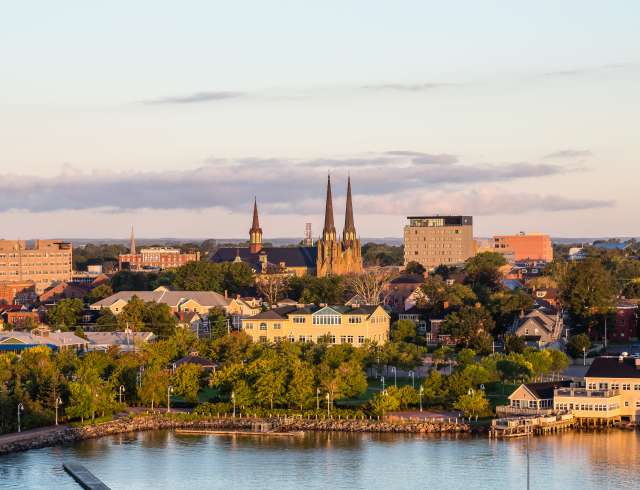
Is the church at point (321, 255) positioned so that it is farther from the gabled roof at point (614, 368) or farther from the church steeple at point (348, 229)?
the gabled roof at point (614, 368)

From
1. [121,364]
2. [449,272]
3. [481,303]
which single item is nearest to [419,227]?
[449,272]

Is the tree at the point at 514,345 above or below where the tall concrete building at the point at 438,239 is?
below

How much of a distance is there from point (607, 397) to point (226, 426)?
15.8 m

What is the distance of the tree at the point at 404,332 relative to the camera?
3310 inches

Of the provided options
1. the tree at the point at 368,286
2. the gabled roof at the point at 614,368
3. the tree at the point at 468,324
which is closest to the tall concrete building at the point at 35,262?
the tree at the point at 368,286

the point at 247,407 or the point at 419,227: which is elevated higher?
the point at 419,227

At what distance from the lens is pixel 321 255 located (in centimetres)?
14450

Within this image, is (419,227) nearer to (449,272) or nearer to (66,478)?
(449,272)

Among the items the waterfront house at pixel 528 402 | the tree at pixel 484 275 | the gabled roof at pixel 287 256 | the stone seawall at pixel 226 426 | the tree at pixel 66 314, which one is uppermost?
the gabled roof at pixel 287 256

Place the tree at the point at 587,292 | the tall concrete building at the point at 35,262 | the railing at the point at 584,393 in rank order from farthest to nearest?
the tall concrete building at the point at 35,262 < the tree at the point at 587,292 < the railing at the point at 584,393

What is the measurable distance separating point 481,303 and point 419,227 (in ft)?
312

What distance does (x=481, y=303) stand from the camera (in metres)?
97.9

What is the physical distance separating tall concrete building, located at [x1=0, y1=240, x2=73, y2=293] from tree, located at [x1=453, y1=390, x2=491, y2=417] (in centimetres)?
10131

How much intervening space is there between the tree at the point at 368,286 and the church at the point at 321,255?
Result: 17.1 metres
